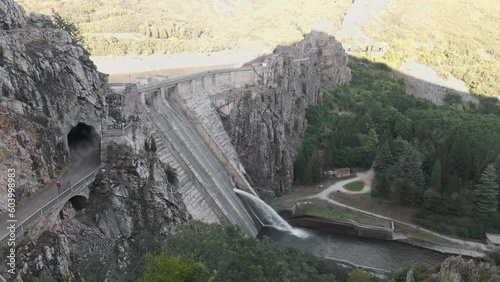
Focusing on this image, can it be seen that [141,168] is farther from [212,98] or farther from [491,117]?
[491,117]

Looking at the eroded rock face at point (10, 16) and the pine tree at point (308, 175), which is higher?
the eroded rock face at point (10, 16)

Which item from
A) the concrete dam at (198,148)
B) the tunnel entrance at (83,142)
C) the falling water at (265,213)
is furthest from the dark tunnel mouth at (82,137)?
the falling water at (265,213)

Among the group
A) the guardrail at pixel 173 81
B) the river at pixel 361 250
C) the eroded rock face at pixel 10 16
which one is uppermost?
the eroded rock face at pixel 10 16

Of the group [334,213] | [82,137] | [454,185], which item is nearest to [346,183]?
[334,213]

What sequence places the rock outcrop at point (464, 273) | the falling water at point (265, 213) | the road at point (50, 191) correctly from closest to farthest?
the road at point (50, 191) < the rock outcrop at point (464, 273) < the falling water at point (265, 213)

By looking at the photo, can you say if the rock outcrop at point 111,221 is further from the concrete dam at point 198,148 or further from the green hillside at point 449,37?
the green hillside at point 449,37

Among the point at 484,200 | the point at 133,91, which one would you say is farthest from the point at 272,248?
the point at 484,200
